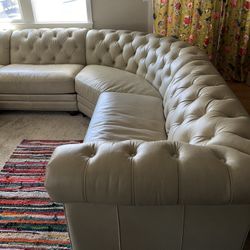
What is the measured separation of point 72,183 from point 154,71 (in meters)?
1.58

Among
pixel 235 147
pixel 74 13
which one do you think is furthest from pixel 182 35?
pixel 235 147

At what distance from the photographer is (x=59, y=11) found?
10.5ft

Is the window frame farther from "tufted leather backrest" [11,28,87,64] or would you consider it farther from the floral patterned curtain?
→ the floral patterned curtain

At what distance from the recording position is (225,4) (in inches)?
109

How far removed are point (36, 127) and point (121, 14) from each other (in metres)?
1.60

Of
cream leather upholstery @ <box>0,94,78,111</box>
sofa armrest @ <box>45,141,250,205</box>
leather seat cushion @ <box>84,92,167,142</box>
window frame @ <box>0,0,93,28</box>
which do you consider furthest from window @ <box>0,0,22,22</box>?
sofa armrest @ <box>45,141,250,205</box>

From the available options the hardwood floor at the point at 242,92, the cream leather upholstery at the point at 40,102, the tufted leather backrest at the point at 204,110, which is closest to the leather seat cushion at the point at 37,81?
the cream leather upholstery at the point at 40,102

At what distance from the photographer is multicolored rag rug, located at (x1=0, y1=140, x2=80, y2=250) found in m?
1.45

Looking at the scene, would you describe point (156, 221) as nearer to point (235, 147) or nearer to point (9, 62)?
point (235, 147)

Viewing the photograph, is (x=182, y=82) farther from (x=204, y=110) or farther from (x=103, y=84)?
(x=103, y=84)

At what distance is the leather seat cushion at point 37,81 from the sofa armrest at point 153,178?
1.69 m

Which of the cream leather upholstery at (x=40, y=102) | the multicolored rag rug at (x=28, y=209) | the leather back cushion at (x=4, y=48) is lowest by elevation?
the multicolored rag rug at (x=28, y=209)

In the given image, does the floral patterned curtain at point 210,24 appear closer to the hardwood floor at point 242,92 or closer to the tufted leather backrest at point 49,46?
the hardwood floor at point 242,92

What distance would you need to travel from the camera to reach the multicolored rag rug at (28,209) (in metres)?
1.45
